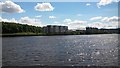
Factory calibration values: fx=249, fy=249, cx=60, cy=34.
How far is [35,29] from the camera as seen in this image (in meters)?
86.8

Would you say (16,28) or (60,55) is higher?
(16,28)

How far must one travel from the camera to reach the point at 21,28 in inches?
3403

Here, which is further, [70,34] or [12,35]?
[70,34]

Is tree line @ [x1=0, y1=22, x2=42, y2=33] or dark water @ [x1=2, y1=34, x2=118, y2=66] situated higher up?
tree line @ [x1=0, y1=22, x2=42, y2=33]

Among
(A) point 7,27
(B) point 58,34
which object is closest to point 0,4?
(A) point 7,27

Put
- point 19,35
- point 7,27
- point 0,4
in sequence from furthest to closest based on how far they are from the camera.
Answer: point 19,35 < point 7,27 < point 0,4

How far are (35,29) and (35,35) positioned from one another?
1120 centimetres

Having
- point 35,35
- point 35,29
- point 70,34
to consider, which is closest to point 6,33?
point 35,29

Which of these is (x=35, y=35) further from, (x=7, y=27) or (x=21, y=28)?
(x=7, y=27)

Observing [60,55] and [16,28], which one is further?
[16,28]

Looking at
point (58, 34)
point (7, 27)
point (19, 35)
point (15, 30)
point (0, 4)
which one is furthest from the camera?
point (58, 34)

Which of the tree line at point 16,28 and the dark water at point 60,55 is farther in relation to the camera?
the tree line at point 16,28

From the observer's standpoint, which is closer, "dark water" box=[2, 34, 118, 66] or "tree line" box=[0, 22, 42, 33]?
"dark water" box=[2, 34, 118, 66]

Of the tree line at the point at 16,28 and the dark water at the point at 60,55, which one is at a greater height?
the tree line at the point at 16,28
